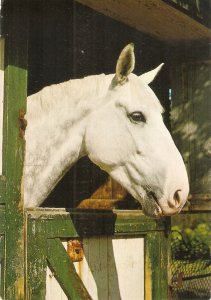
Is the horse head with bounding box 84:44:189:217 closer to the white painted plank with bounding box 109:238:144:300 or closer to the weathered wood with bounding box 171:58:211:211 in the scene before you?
the white painted plank with bounding box 109:238:144:300

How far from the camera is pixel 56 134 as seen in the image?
11.2 ft

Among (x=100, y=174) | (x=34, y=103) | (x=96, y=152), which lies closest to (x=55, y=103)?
(x=34, y=103)

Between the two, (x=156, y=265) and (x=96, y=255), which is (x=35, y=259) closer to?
(x=96, y=255)

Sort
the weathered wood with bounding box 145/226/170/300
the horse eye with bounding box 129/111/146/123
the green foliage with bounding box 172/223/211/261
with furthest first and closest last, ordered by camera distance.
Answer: the green foliage with bounding box 172/223/211/261
the weathered wood with bounding box 145/226/170/300
the horse eye with bounding box 129/111/146/123

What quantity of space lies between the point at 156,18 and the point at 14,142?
5.94 ft

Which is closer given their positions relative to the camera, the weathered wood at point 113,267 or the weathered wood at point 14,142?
the weathered wood at point 14,142

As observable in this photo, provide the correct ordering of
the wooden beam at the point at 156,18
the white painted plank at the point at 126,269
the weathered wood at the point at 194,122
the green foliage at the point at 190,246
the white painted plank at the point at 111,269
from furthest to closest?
the green foliage at the point at 190,246, the weathered wood at the point at 194,122, the wooden beam at the point at 156,18, the white painted plank at the point at 126,269, the white painted plank at the point at 111,269

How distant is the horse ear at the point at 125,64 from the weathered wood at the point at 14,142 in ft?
1.99

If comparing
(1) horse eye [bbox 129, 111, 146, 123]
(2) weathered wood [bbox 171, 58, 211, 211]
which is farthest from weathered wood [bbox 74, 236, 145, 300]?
(2) weathered wood [bbox 171, 58, 211, 211]

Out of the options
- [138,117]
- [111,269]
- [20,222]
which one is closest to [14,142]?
[20,222]

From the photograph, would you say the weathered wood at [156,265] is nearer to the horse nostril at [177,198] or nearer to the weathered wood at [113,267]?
the weathered wood at [113,267]

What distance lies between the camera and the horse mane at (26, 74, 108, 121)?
11.3 ft

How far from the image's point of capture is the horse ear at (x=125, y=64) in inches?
126

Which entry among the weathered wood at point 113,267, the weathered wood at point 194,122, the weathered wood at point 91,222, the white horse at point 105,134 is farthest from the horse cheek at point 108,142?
the weathered wood at point 194,122
